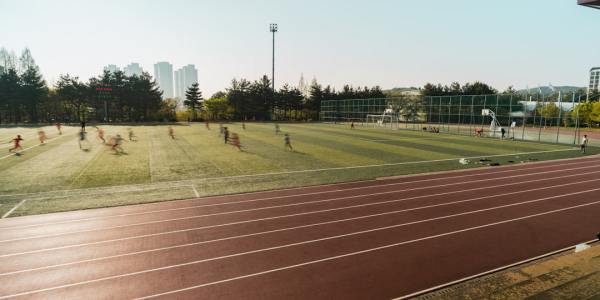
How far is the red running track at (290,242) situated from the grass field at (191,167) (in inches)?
77.3

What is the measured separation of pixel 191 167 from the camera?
2053 centimetres

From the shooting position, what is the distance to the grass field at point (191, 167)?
14461mm

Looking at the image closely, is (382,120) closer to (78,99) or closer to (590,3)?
(590,3)

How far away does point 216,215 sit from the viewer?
38.7ft

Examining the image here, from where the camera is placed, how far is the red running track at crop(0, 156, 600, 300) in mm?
7387

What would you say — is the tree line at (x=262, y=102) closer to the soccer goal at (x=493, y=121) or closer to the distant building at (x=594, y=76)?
the soccer goal at (x=493, y=121)

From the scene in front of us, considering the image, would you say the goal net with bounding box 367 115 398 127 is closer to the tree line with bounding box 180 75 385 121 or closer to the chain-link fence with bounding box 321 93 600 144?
the chain-link fence with bounding box 321 93 600 144

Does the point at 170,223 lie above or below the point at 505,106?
below

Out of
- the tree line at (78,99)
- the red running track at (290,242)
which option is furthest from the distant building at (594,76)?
the tree line at (78,99)

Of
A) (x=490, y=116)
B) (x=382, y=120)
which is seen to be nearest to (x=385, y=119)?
(x=382, y=120)

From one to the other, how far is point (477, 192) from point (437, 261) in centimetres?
792

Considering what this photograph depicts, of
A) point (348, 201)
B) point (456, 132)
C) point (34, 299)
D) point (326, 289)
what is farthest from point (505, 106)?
point (34, 299)

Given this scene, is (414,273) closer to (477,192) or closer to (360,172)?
(477,192)

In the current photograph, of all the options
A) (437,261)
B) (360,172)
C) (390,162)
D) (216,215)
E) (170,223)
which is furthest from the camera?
(390,162)
